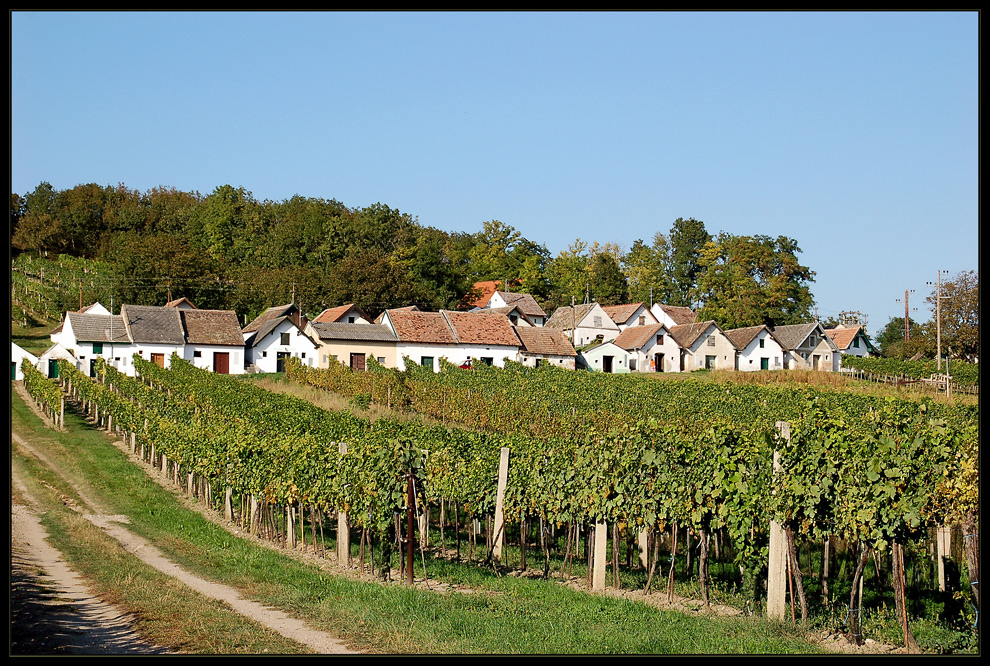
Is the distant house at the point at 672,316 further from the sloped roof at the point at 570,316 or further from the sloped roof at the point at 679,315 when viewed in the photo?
the sloped roof at the point at 570,316

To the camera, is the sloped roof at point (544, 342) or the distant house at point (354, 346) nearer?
the distant house at point (354, 346)

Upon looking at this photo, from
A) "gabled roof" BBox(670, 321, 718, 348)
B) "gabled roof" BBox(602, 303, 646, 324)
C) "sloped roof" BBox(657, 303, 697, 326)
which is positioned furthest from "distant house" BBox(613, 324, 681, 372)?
"sloped roof" BBox(657, 303, 697, 326)

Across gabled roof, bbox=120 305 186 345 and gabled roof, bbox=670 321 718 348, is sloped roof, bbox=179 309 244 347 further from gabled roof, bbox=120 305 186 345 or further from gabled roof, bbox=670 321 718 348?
gabled roof, bbox=670 321 718 348

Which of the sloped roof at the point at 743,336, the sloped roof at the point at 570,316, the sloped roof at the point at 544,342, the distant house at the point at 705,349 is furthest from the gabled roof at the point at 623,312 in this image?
the sloped roof at the point at 544,342

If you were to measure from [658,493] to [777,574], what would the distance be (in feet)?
6.80

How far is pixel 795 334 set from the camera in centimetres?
6925

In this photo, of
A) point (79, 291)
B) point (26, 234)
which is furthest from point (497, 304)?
point (26, 234)

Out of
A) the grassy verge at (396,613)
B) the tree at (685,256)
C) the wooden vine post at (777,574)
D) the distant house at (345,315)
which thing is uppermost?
the tree at (685,256)

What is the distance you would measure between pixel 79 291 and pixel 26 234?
112 ft

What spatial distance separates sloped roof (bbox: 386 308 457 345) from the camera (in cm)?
5519

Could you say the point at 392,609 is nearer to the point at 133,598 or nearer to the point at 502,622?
the point at 502,622

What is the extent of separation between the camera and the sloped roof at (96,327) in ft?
164

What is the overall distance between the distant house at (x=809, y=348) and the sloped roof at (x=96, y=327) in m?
51.7

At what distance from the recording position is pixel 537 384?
133 feet
